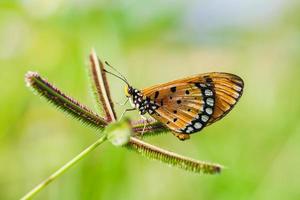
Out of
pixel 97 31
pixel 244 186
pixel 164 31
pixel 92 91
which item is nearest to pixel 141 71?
pixel 164 31

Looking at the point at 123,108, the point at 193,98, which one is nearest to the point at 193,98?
the point at 193,98

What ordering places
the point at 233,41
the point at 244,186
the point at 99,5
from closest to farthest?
the point at 244,186, the point at 99,5, the point at 233,41

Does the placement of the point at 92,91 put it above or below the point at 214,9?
above

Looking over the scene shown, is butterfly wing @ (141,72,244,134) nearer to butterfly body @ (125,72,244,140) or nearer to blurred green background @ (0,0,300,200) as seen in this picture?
butterfly body @ (125,72,244,140)

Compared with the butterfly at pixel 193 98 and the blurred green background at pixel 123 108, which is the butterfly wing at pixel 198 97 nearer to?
the butterfly at pixel 193 98

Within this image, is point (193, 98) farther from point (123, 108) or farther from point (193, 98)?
point (123, 108)

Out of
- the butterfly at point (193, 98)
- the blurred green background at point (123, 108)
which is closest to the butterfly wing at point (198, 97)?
the butterfly at point (193, 98)

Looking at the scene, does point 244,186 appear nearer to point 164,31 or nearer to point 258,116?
point 258,116

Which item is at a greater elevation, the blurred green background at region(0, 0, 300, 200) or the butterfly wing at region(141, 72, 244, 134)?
the butterfly wing at region(141, 72, 244, 134)

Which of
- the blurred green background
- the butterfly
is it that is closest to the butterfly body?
the butterfly
